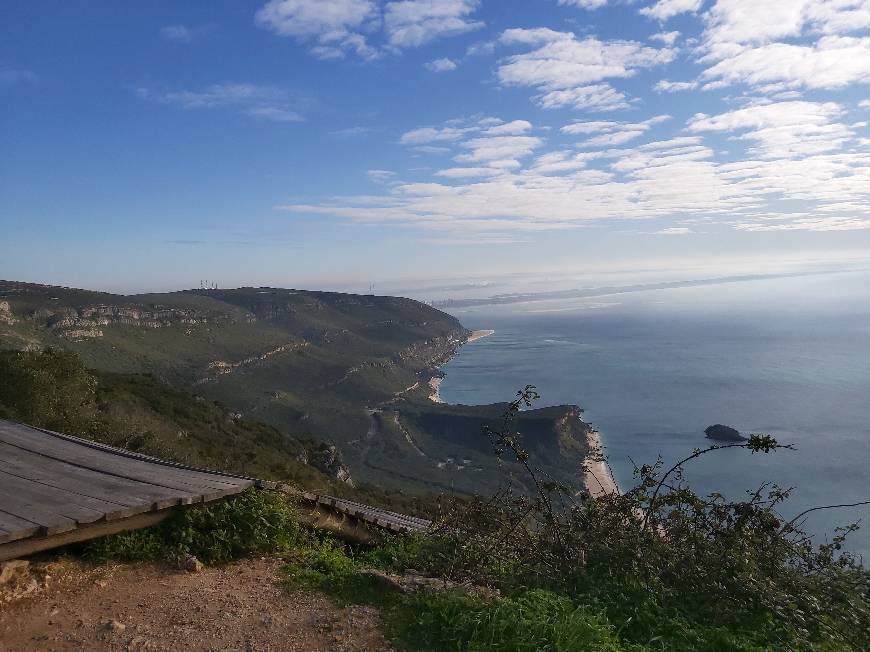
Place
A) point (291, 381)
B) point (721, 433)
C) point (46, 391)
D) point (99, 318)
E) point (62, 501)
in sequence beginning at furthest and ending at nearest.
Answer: point (291, 381), point (99, 318), point (721, 433), point (46, 391), point (62, 501)

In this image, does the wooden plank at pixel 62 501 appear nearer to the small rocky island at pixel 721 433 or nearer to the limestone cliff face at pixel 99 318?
the limestone cliff face at pixel 99 318

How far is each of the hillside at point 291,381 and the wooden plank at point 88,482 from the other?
62.3ft

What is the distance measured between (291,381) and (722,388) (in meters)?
55.0

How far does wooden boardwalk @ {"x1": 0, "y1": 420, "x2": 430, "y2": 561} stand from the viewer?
344 cm

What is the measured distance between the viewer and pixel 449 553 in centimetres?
466

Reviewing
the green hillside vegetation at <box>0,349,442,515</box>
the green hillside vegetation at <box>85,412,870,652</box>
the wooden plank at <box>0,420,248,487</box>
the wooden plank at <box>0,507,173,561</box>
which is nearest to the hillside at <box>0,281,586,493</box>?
the green hillside vegetation at <box>0,349,442,515</box>

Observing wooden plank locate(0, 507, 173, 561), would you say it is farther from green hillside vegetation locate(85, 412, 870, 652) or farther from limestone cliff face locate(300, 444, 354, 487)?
limestone cliff face locate(300, 444, 354, 487)

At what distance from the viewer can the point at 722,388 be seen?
74062 millimetres

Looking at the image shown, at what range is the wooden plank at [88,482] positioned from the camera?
3.96m

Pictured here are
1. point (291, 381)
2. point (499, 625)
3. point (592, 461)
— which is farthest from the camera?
point (291, 381)

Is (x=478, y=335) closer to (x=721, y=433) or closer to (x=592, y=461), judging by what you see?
(x=721, y=433)

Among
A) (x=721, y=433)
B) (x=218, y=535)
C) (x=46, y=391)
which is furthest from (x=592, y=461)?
(x=721, y=433)

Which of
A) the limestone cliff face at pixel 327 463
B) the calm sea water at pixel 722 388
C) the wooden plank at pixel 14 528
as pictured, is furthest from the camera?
the calm sea water at pixel 722 388

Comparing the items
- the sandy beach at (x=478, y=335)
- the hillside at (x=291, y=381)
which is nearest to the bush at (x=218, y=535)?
the hillside at (x=291, y=381)
